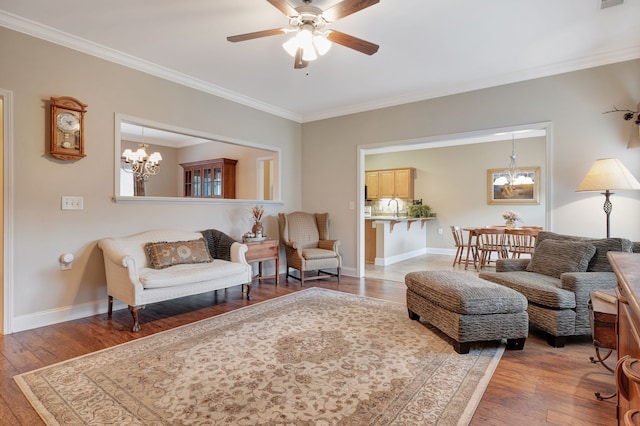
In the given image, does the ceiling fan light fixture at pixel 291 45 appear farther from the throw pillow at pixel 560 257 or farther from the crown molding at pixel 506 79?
the throw pillow at pixel 560 257

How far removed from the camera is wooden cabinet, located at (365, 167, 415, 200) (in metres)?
8.26

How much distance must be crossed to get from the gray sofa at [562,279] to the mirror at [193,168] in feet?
14.0

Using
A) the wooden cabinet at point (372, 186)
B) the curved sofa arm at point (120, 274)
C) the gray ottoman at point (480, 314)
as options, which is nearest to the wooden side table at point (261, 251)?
the curved sofa arm at point (120, 274)

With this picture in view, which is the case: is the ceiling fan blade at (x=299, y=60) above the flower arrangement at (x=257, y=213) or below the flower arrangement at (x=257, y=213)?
above

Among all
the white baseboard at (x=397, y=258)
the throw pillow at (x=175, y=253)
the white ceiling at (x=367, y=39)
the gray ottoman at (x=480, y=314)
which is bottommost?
the white baseboard at (x=397, y=258)

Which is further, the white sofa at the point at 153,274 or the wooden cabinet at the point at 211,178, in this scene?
the wooden cabinet at the point at 211,178

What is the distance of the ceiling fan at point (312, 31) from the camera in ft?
7.16

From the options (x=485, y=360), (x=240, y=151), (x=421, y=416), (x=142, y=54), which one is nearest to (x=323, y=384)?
(x=421, y=416)

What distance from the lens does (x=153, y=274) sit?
3062 mm

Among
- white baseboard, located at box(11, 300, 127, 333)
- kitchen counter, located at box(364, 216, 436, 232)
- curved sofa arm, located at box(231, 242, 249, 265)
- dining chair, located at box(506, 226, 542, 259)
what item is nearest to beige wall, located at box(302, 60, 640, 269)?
dining chair, located at box(506, 226, 542, 259)

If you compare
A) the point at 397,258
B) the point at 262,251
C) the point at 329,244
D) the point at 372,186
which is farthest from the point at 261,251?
the point at 372,186

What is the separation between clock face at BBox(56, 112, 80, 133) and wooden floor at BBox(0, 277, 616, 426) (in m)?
1.82

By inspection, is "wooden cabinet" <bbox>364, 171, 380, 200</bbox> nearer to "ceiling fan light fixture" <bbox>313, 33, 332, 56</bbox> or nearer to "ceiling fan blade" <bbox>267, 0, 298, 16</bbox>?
"ceiling fan light fixture" <bbox>313, 33, 332, 56</bbox>

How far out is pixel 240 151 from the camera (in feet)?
22.9
